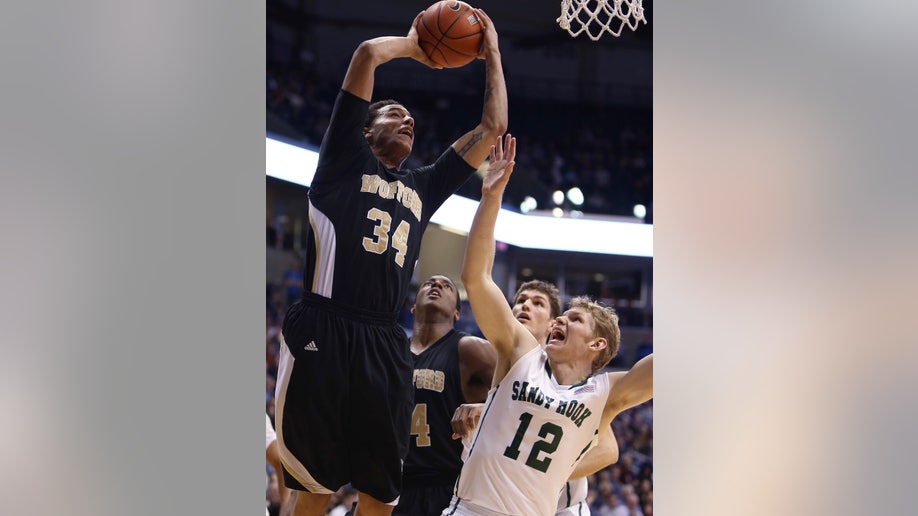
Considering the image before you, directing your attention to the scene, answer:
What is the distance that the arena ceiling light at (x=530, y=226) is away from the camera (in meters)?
4.29

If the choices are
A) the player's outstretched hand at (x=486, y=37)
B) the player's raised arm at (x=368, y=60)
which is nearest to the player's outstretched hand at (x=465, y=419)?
the player's raised arm at (x=368, y=60)

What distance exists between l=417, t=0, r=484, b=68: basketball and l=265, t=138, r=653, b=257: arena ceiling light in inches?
25.8

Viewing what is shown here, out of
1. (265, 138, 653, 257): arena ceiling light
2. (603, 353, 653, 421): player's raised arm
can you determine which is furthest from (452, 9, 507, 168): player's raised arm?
(603, 353, 653, 421): player's raised arm

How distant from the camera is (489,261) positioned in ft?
13.9

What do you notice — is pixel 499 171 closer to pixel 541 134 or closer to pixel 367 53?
pixel 367 53

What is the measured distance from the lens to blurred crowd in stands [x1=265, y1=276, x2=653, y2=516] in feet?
14.4

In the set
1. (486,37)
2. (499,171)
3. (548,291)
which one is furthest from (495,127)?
(548,291)

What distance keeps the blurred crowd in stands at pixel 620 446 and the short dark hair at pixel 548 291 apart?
0.30 meters

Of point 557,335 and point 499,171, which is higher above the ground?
point 499,171

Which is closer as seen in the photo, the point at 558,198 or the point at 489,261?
the point at 489,261
